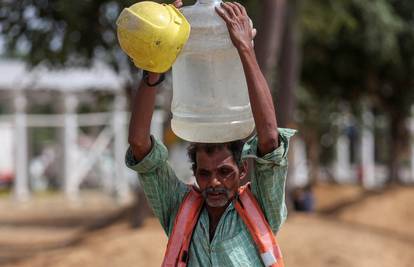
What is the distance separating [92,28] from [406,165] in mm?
24871

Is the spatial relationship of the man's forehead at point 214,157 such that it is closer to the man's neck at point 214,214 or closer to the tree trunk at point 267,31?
the man's neck at point 214,214

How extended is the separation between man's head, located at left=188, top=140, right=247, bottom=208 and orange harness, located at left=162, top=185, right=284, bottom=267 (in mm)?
68

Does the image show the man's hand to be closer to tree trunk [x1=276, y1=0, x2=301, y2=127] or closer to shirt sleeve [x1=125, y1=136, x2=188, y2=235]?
shirt sleeve [x1=125, y1=136, x2=188, y2=235]

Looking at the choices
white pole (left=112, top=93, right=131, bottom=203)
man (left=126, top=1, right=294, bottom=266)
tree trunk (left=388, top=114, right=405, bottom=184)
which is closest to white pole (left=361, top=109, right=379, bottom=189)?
tree trunk (left=388, top=114, right=405, bottom=184)

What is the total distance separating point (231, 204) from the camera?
3.59m

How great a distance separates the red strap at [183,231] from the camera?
351 centimetres

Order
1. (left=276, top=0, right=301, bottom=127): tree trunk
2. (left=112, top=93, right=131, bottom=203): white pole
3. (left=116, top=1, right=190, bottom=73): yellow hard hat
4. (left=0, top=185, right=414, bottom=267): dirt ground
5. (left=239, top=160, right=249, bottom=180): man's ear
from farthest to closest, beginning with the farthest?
(left=112, top=93, right=131, bottom=203): white pole → (left=276, top=0, right=301, bottom=127): tree trunk → (left=0, top=185, right=414, bottom=267): dirt ground → (left=239, top=160, right=249, bottom=180): man's ear → (left=116, top=1, right=190, bottom=73): yellow hard hat

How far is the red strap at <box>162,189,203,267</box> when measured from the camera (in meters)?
3.51

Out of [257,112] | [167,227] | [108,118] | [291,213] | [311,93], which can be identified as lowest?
[108,118]

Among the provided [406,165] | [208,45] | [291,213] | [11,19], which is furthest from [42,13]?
[406,165]

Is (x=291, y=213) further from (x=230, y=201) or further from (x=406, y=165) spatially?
(x=406, y=165)

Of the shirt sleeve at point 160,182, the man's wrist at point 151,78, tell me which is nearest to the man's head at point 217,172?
the shirt sleeve at point 160,182

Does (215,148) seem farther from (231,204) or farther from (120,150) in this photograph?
(120,150)

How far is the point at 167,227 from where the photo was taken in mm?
3762
